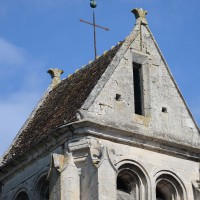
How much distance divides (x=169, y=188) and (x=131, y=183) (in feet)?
3.69

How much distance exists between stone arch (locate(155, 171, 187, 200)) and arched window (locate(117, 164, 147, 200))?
657mm

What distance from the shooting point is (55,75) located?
119ft

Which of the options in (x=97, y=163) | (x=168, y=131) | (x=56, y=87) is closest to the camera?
(x=97, y=163)

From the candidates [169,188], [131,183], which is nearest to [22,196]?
[131,183]

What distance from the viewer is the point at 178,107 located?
32.6m

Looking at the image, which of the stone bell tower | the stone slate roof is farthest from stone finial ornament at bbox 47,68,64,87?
the stone bell tower

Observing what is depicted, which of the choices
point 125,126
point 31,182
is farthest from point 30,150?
point 125,126

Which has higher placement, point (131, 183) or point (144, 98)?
point (144, 98)

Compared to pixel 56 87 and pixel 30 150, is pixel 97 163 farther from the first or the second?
pixel 56 87

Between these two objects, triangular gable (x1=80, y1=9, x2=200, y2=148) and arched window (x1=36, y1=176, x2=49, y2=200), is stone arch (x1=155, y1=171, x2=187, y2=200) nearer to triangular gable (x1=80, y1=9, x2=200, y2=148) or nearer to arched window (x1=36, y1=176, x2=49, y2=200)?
triangular gable (x1=80, y1=9, x2=200, y2=148)

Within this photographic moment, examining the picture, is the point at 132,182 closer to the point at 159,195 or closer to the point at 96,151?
the point at 159,195

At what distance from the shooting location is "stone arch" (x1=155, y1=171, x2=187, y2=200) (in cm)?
3131

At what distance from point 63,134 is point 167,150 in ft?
9.29

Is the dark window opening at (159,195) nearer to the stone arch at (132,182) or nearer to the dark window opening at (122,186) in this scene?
the stone arch at (132,182)
